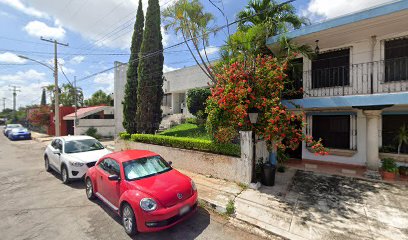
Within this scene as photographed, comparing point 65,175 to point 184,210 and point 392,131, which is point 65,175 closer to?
point 184,210

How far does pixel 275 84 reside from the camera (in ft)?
20.6

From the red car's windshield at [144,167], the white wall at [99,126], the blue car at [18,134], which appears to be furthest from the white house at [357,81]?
the blue car at [18,134]

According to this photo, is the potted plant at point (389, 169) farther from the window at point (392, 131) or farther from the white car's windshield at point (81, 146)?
the white car's windshield at point (81, 146)

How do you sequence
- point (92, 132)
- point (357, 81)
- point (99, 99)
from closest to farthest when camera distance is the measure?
point (357, 81) < point (92, 132) < point (99, 99)

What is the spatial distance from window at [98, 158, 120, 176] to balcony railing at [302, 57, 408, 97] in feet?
26.6

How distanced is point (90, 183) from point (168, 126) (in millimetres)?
11637

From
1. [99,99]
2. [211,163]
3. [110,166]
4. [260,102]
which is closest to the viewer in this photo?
[110,166]

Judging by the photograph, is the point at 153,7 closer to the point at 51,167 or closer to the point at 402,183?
the point at 51,167

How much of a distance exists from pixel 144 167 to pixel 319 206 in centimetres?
471

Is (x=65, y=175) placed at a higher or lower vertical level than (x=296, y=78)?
lower

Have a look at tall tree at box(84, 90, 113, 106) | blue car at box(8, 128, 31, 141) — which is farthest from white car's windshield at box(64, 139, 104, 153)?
tall tree at box(84, 90, 113, 106)

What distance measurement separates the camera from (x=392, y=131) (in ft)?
26.6

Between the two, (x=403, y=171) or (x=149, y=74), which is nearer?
(x=403, y=171)

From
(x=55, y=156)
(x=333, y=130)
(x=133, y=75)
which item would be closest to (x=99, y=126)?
(x=133, y=75)
